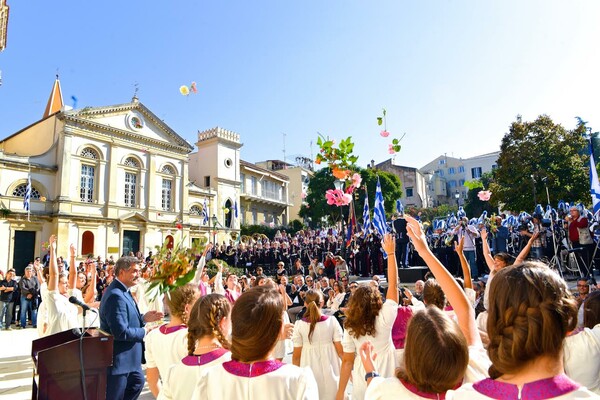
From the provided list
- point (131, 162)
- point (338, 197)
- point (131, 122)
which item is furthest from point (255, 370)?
point (131, 122)

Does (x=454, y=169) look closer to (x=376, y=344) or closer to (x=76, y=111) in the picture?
(x=76, y=111)

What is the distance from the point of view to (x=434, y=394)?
1.70 metres

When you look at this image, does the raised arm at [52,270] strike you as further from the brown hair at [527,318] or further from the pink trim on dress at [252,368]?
the brown hair at [527,318]

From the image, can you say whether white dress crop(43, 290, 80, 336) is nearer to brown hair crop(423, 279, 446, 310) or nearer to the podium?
the podium

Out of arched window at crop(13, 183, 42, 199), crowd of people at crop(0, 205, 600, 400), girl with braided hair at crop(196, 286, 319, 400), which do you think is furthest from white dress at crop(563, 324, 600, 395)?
arched window at crop(13, 183, 42, 199)

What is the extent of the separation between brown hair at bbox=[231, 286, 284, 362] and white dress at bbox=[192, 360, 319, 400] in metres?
0.05

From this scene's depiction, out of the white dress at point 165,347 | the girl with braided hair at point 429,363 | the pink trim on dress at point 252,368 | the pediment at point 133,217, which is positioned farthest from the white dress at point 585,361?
the pediment at point 133,217

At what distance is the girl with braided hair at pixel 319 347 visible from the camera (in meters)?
4.08

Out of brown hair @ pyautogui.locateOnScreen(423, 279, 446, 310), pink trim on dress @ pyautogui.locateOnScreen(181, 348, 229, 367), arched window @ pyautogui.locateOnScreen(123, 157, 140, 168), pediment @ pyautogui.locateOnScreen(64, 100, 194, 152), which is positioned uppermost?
pediment @ pyautogui.locateOnScreen(64, 100, 194, 152)

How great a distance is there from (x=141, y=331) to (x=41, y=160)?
30.3 meters

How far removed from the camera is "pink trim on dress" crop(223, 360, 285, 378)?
6.35 ft

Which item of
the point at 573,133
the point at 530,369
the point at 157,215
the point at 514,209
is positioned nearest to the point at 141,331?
the point at 530,369

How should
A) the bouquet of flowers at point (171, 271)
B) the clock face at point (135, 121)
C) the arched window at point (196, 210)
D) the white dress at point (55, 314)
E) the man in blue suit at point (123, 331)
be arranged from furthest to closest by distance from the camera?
the arched window at point (196, 210)
the clock face at point (135, 121)
the white dress at point (55, 314)
the bouquet of flowers at point (171, 271)
the man in blue suit at point (123, 331)

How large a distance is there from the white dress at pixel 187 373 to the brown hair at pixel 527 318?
1.64 metres
